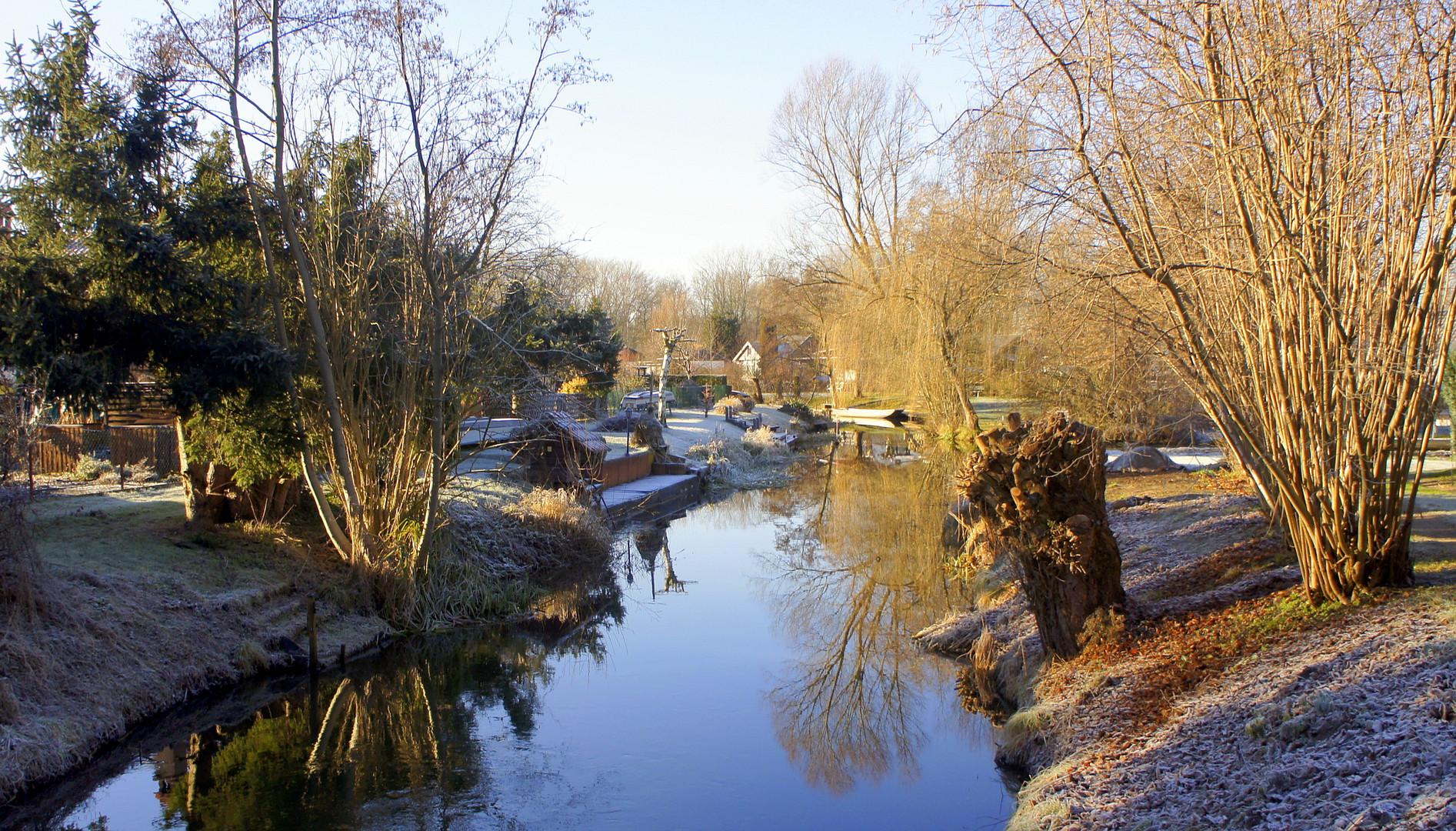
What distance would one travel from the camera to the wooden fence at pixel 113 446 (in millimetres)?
15367

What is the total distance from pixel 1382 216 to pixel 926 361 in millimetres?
21009

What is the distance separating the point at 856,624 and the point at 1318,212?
7.05 metres

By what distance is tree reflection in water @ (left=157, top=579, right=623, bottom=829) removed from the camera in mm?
6875

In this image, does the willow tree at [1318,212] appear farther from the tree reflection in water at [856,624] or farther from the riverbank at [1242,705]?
the tree reflection in water at [856,624]

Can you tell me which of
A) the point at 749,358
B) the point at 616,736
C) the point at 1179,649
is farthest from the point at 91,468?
the point at 749,358

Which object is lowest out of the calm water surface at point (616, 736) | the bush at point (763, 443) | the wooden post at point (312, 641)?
the calm water surface at point (616, 736)

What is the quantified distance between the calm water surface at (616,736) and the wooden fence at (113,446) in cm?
719

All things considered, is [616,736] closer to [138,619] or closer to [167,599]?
[138,619]

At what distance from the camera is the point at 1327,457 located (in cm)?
675

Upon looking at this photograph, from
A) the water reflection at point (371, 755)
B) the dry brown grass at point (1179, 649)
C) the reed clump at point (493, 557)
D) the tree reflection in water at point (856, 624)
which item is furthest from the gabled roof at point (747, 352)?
the dry brown grass at point (1179, 649)

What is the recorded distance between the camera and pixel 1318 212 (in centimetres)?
648

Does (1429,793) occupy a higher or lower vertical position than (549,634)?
higher

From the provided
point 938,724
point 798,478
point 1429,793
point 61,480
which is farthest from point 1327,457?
point 798,478

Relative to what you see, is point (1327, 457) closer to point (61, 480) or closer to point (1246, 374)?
point (1246, 374)
